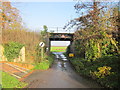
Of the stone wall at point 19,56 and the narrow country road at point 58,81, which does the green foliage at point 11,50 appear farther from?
the narrow country road at point 58,81

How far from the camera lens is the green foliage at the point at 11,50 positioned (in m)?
12.0

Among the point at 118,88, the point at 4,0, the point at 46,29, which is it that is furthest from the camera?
the point at 46,29

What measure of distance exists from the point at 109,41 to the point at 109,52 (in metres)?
0.99

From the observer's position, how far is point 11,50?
12.0 m

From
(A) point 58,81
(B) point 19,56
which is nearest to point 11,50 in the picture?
(B) point 19,56

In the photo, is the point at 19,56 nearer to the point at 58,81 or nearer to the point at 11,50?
the point at 11,50

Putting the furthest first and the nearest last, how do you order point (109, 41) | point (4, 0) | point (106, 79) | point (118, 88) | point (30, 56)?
point (4, 0) < point (30, 56) < point (109, 41) < point (106, 79) < point (118, 88)

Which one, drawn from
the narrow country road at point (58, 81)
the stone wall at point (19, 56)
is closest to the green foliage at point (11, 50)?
the stone wall at point (19, 56)

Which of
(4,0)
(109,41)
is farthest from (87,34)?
(4,0)

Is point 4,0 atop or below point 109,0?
atop

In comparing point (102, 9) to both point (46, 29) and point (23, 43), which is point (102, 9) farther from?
point (46, 29)

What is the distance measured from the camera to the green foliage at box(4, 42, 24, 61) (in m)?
12.0

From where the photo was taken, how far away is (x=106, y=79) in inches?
226

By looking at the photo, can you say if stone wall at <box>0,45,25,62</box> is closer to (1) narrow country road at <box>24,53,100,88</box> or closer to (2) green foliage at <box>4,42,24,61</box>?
(2) green foliage at <box>4,42,24,61</box>
